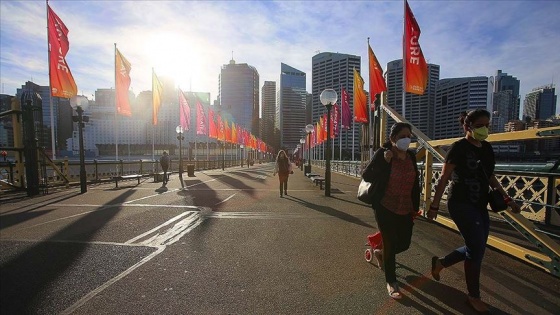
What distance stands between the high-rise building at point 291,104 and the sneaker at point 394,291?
121 metres

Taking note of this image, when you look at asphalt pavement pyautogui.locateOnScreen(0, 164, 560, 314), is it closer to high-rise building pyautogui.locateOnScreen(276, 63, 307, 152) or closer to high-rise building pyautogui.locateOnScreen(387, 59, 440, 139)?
high-rise building pyautogui.locateOnScreen(387, 59, 440, 139)

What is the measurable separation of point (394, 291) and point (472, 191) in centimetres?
139

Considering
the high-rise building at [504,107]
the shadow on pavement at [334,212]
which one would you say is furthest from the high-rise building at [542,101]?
the shadow on pavement at [334,212]

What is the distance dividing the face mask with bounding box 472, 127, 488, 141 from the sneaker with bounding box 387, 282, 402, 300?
6.10ft

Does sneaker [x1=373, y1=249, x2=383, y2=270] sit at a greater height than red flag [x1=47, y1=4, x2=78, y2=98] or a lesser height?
lesser

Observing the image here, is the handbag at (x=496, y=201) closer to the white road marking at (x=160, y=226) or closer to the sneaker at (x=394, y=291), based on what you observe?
the sneaker at (x=394, y=291)

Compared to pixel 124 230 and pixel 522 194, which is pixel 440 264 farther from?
pixel 522 194

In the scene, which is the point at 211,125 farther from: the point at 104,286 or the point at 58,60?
the point at 104,286

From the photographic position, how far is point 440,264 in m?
3.21

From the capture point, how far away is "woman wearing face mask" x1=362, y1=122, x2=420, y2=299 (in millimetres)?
3021

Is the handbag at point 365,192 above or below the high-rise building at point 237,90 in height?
below

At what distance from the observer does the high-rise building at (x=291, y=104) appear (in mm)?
130125

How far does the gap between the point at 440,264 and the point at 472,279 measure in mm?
415

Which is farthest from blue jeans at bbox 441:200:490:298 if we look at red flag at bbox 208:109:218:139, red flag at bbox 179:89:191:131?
red flag at bbox 208:109:218:139
